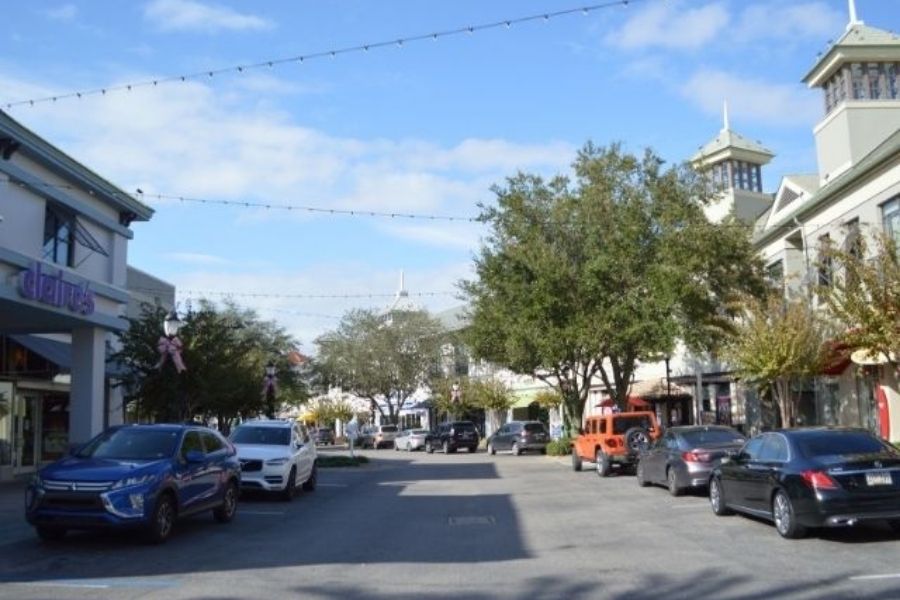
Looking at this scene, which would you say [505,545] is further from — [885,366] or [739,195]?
[739,195]

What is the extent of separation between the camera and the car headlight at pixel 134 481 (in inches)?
466

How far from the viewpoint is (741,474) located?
45.5ft

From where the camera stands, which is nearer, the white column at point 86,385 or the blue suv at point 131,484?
the blue suv at point 131,484

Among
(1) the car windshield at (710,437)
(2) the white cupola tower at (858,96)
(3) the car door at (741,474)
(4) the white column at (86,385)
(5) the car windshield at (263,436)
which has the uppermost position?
(2) the white cupola tower at (858,96)

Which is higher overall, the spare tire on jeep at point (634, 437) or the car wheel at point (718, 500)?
the spare tire on jeep at point (634, 437)

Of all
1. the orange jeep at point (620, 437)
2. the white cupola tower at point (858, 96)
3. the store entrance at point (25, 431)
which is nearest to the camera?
the orange jeep at point (620, 437)

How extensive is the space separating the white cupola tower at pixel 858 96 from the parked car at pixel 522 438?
60.2 ft

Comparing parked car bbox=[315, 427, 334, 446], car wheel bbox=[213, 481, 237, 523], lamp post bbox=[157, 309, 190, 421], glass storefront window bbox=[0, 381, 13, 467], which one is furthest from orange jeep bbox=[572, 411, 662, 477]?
parked car bbox=[315, 427, 334, 446]

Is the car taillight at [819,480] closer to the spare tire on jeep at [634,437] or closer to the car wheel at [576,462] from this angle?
the spare tire on jeep at [634,437]

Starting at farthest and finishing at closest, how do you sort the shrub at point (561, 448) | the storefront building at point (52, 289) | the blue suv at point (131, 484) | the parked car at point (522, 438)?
the parked car at point (522, 438) < the shrub at point (561, 448) < the storefront building at point (52, 289) < the blue suv at point (131, 484)

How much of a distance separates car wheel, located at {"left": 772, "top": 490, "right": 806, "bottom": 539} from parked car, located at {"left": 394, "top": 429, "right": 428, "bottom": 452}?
1668 inches

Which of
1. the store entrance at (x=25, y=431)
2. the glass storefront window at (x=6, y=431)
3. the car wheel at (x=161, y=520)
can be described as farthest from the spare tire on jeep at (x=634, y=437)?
the store entrance at (x=25, y=431)

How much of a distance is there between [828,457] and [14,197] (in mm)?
17262

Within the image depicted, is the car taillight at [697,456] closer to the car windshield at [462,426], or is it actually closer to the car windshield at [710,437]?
the car windshield at [710,437]
